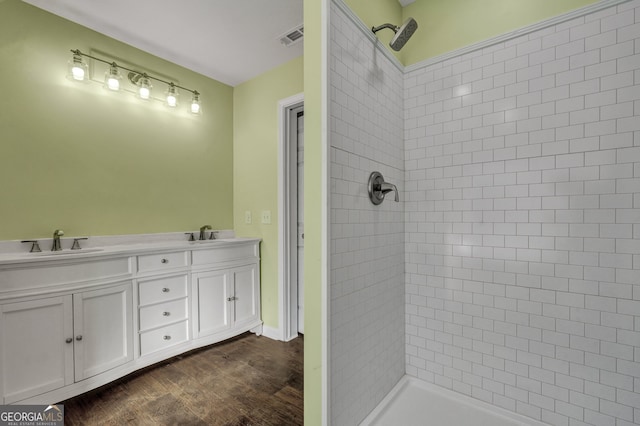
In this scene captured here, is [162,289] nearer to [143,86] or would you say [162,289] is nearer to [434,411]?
[143,86]

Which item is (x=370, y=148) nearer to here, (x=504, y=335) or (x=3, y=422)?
(x=504, y=335)

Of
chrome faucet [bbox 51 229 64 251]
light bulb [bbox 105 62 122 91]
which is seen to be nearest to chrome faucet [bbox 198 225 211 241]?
chrome faucet [bbox 51 229 64 251]

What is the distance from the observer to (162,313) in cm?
209

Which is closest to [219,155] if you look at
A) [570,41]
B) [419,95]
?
[419,95]

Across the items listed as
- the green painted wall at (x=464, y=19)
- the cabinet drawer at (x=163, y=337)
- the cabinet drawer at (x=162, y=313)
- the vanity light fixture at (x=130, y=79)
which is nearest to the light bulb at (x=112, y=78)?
the vanity light fixture at (x=130, y=79)

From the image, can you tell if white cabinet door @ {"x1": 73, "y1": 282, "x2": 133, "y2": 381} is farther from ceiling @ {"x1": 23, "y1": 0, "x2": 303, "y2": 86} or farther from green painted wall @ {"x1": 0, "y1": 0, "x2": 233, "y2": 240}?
ceiling @ {"x1": 23, "y1": 0, "x2": 303, "y2": 86}

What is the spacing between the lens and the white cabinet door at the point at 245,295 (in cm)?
253

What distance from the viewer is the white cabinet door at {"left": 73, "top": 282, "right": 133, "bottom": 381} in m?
1.68

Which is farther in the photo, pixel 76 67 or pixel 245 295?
pixel 245 295

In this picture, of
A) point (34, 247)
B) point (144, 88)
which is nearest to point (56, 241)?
point (34, 247)

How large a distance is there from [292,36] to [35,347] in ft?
8.79

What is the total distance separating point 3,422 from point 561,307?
9.45 ft

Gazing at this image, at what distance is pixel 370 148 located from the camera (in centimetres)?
142

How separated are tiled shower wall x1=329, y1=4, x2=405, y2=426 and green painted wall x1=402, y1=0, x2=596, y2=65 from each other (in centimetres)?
Result: 27
